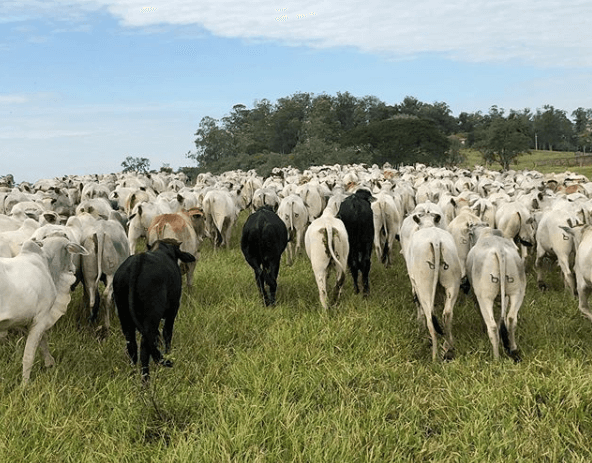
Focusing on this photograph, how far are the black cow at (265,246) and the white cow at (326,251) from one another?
0.61 metres

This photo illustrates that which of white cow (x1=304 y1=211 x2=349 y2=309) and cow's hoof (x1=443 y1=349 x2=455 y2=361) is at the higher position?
white cow (x1=304 y1=211 x2=349 y2=309)

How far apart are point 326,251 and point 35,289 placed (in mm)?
3930

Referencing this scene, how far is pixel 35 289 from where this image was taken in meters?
4.95

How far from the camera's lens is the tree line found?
5134 centimetres

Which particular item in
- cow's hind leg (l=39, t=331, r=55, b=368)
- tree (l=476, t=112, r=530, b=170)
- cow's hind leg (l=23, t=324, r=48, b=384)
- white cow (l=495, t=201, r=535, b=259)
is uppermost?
tree (l=476, t=112, r=530, b=170)

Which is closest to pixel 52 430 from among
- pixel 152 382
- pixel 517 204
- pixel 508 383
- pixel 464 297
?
pixel 152 382

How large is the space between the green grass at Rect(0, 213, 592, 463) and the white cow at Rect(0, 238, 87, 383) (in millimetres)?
419

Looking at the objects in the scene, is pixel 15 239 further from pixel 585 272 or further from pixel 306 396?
pixel 585 272

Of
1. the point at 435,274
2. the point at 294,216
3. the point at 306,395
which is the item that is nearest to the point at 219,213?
the point at 294,216

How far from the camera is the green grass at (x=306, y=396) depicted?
4062 mm

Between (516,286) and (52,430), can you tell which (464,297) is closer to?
(516,286)

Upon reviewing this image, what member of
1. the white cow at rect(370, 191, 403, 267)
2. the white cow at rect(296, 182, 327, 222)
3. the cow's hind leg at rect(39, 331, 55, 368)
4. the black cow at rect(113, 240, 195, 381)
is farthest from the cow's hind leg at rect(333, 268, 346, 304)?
the white cow at rect(296, 182, 327, 222)

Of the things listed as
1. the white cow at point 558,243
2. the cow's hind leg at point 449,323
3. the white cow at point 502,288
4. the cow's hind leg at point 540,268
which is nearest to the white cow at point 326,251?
the cow's hind leg at point 449,323

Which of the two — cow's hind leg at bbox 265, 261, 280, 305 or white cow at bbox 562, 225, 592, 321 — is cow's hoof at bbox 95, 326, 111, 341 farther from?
white cow at bbox 562, 225, 592, 321
